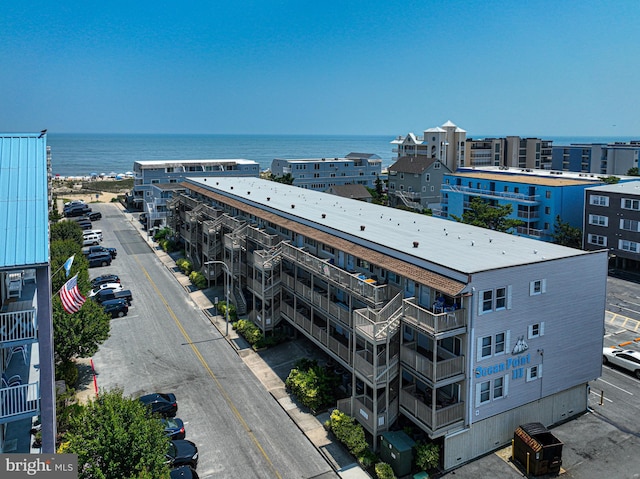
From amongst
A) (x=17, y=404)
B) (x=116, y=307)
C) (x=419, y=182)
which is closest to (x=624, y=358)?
(x=17, y=404)

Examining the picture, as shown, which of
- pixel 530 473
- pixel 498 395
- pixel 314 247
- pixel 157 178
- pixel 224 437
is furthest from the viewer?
pixel 157 178

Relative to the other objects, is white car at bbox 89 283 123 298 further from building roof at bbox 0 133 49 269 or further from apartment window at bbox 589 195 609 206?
apartment window at bbox 589 195 609 206

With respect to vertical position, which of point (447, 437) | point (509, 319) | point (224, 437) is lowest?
point (224, 437)

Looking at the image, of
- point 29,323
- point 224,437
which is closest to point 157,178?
point 224,437

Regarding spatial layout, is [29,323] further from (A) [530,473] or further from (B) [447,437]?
(A) [530,473]

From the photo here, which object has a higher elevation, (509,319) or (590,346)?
(509,319)

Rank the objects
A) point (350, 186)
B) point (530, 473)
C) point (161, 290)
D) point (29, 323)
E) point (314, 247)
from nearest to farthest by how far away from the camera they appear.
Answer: point (29, 323)
point (530, 473)
point (314, 247)
point (161, 290)
point (350, 186)

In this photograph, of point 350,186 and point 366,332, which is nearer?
point 366,332
